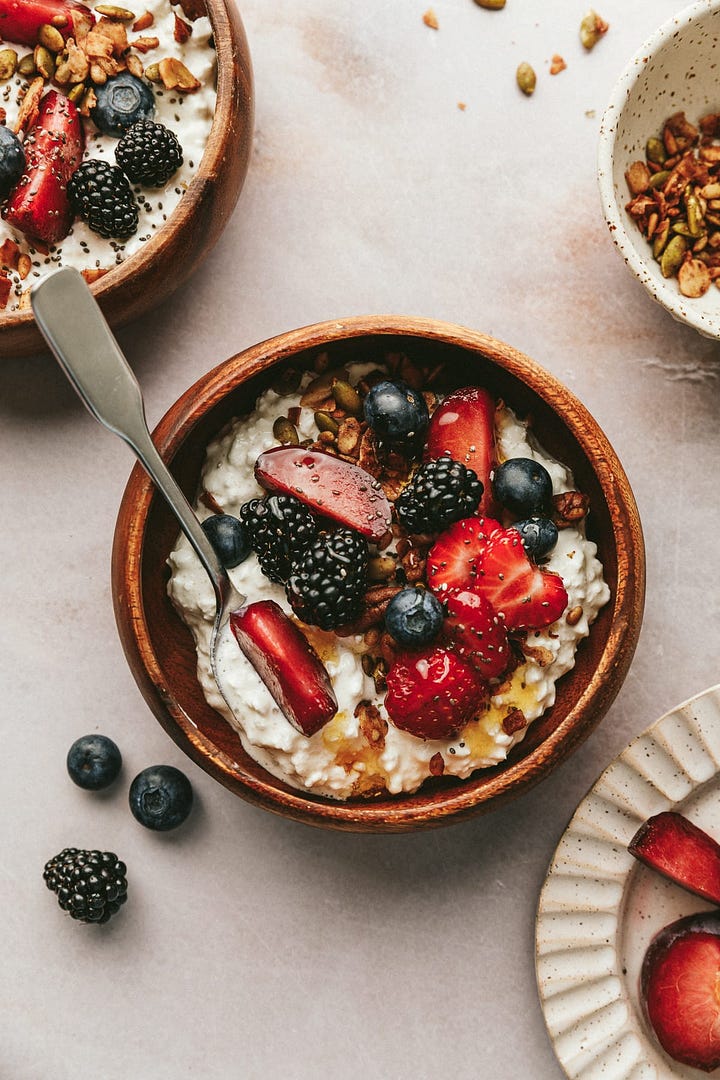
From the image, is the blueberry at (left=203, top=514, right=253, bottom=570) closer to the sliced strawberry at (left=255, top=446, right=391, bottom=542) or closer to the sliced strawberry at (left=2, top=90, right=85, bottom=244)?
the sliced strawberry at (left=255, top=446, right=391, bottom=542)

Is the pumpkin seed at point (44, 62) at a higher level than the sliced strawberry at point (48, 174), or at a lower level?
higher

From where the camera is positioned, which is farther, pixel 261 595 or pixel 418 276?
pixel 418 276

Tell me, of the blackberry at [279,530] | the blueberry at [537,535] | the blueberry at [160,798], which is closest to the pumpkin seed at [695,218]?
the blueberry at [537,535]

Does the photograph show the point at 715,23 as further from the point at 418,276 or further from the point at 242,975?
the point at 242,975

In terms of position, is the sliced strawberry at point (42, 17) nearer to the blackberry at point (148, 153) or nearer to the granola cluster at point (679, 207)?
the blackberry at point (148, 153)

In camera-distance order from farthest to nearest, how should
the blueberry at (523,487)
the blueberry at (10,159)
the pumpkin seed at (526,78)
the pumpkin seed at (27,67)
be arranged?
the pumpkin seed at (526,78), the pumpkin seed at (27,67), the blueberry at (10,159), the blueberry at (523,487)

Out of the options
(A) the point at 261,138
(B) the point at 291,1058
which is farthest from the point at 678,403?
(B) the point at 291,1058

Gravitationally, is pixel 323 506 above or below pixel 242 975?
above
